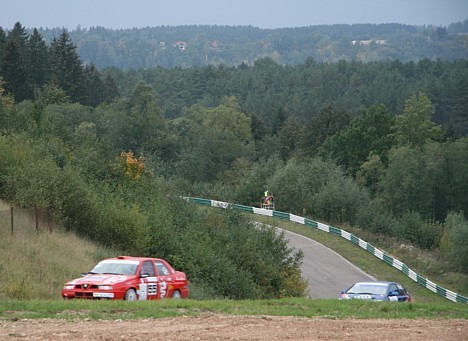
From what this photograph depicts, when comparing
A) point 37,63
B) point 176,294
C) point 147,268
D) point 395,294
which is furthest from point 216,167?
point 147,268

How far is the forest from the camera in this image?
3775 cm

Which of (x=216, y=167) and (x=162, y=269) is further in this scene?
(x=216, y=167)

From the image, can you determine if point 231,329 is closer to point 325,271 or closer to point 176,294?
point 176,294

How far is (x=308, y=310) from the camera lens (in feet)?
68.3

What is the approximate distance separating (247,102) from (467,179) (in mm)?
83208

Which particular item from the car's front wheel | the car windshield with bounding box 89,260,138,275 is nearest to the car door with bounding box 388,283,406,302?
the car's front wheel

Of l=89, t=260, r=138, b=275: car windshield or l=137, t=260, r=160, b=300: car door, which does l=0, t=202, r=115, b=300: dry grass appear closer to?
l=89, t=260, r=138, b=275: car windshield

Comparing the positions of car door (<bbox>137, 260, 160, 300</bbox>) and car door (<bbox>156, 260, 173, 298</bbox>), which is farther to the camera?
car door (<bbox>156, 260, 173, 298</bbox>)

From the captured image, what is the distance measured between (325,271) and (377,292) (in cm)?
2428

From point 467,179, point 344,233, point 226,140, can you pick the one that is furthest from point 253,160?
point 344,233

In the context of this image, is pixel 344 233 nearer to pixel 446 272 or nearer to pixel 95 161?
pixel 446 272

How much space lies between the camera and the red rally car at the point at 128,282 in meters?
22.6

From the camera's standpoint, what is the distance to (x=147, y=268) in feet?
79.2

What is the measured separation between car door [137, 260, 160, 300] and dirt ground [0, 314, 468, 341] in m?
4.87
